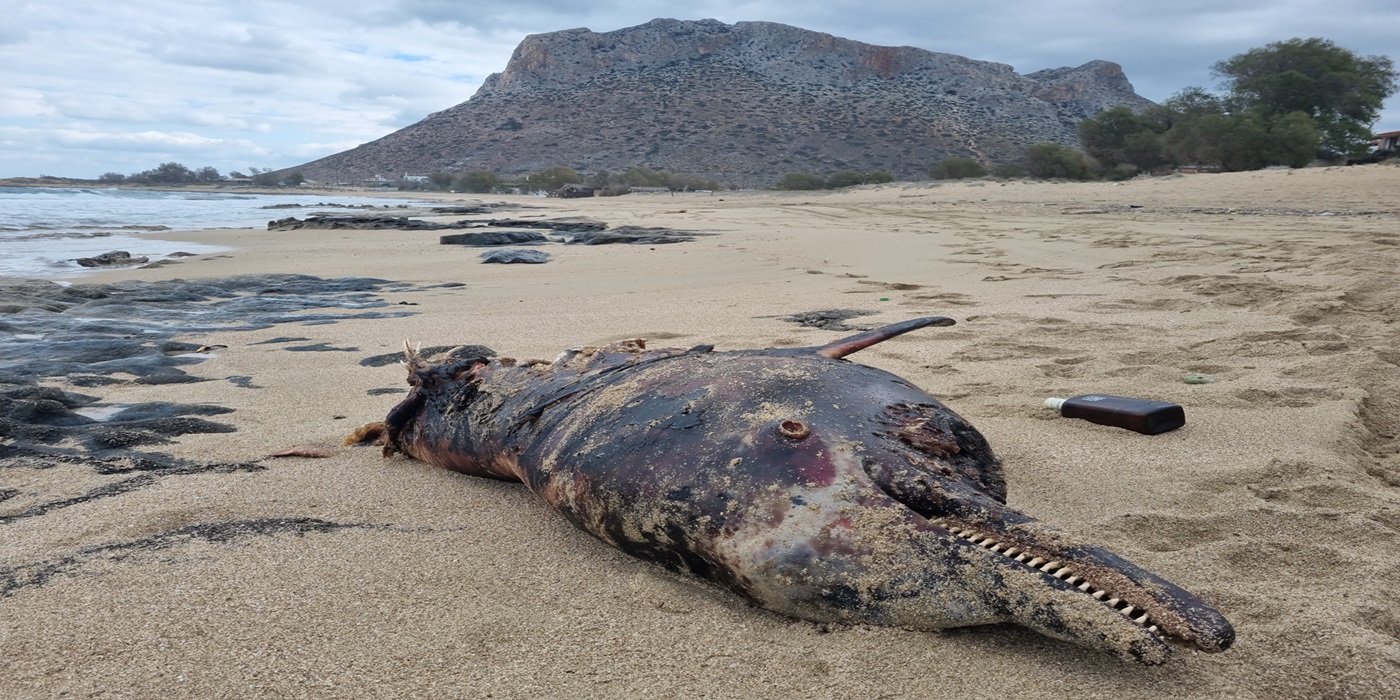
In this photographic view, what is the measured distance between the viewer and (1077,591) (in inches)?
61.9

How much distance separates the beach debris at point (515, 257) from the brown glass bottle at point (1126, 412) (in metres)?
7.42

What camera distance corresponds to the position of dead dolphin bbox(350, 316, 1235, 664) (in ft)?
5.24

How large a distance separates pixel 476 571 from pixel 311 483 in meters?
0.95

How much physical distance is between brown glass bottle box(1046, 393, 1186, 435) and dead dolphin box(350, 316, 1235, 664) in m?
0.92

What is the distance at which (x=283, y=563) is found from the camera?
7.25 ft

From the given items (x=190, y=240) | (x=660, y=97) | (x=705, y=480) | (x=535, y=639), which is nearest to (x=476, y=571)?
(x=535, y=639)

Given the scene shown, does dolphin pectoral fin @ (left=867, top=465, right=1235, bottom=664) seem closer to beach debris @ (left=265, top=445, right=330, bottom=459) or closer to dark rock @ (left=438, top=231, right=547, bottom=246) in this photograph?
beach debris @ (left=265, top=445, right=330, bottom=459)

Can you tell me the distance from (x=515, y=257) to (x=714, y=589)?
335 inches

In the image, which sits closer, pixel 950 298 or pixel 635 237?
pixel 950 298

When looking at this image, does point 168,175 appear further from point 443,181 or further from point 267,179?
point 443,181

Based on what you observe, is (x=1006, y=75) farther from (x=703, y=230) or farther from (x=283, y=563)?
(x=283, y=563)

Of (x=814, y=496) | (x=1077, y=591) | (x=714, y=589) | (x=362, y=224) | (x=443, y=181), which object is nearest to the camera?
(x=1077, y=591)

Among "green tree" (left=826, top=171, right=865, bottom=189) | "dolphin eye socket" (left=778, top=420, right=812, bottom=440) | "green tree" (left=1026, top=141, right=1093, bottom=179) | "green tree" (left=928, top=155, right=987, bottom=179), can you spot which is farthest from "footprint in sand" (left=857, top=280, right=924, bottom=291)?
"green tree" (left=826, top=171, right=865, bottom=189)

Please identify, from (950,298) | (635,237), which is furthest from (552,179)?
(950,298)
